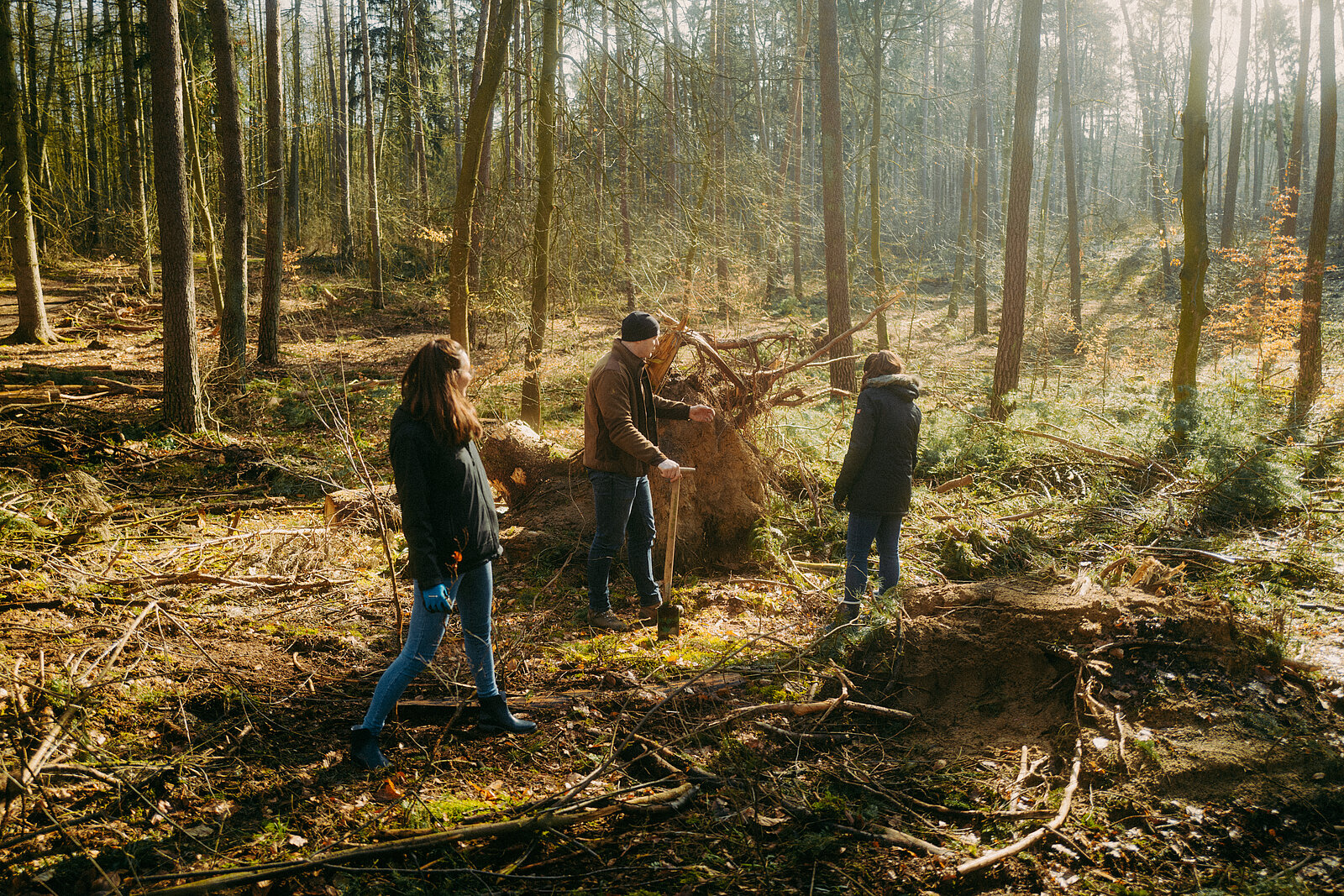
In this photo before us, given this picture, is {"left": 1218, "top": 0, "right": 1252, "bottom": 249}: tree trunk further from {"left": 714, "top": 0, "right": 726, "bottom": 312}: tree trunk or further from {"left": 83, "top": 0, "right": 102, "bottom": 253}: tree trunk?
{"left": 83, "top": 0, "right": 102, "bottom": 253}: tree trunk

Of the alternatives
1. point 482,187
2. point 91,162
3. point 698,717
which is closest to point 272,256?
point 482,187

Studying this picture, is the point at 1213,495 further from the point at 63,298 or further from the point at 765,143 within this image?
the point at 765,143

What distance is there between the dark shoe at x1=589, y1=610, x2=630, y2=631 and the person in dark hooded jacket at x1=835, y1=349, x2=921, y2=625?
60.4 inches

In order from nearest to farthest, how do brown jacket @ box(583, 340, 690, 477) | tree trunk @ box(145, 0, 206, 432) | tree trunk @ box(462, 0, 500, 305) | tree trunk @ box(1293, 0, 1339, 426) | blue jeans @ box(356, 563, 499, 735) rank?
blue jeans @ box(356, 563, 499, 735)
brown jacket @ box(583, 340, 690, 477)
tree trunk @ box(462, 0, 500, 305)
tree trunk @ box(145, 0, 206, 432)
tree trunk @ box(1293, 0, 1339, 426)

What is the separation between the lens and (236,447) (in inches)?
359

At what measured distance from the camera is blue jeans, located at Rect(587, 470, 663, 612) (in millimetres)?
5152

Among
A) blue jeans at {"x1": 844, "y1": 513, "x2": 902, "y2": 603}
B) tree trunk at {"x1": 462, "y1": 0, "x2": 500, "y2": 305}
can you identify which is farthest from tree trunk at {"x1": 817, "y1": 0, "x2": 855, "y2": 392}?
blue jeans at {"x1": 844, "y1": 513, "x2": 902, "y2": 603}

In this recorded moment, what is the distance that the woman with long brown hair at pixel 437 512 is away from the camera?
10.6 feet

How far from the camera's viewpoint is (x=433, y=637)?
342cm

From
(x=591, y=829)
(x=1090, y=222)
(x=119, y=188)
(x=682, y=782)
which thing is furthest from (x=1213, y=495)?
(x=1090, y=222)

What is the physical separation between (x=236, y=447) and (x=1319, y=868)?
10.1 meters

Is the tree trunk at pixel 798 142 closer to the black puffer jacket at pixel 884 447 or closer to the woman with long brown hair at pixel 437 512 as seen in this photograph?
the black puffer jacket at pixel 884 447

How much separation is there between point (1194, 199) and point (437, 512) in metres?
10.2

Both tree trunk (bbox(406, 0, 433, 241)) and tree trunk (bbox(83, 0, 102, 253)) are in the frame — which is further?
tree trunk (bbox(83, 0, 102, 253))
